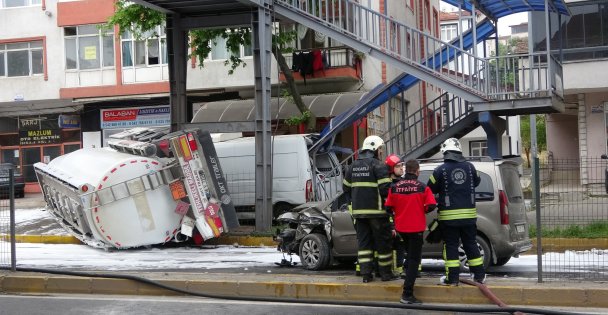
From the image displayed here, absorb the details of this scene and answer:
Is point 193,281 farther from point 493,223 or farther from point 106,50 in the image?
point 106,50

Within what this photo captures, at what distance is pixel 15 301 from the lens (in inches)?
367

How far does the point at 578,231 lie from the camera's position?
1411 centimetres

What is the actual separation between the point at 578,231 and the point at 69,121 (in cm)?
2193

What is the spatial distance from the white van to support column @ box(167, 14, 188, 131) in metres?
1.58

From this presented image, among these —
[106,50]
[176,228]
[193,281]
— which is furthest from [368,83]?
[193,281]

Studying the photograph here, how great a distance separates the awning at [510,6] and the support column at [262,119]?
4.44m

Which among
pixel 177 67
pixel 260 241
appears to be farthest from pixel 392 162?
pixel 177 67

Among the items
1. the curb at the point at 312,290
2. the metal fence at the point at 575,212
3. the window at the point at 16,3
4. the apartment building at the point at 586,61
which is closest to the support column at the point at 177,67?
the curb at the point at 312,290

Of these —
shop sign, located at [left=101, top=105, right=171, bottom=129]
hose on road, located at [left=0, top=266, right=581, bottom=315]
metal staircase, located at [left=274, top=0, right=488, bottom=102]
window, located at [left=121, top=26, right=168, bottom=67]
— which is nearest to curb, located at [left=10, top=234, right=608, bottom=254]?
hose on road, located at [left=0, top=266, right=581, bottom=315]

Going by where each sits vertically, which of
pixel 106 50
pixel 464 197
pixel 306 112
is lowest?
pixel 464 197

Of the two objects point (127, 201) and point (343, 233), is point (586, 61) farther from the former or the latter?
point (127, 201)

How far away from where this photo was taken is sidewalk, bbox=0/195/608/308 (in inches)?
329

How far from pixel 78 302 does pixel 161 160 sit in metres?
6.28

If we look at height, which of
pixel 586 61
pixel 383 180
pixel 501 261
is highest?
pixel 586 61
